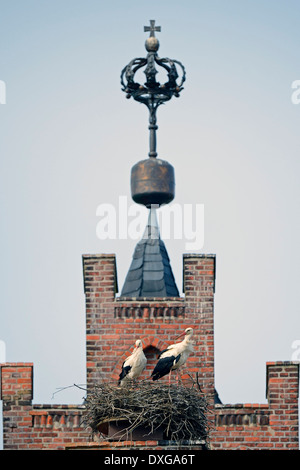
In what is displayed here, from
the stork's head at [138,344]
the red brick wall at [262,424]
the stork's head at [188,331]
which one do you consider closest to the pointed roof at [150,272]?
the stork's head at [188,331]

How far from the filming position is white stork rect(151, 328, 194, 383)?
39125 millimetres

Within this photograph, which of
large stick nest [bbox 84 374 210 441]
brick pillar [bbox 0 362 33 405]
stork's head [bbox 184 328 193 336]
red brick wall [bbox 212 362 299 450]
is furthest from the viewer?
brick pillar [bbox 0 362 33 405]

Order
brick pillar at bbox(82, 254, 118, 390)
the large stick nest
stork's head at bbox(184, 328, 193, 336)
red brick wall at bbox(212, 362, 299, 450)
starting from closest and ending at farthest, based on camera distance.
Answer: the large stick nest → stork's head at bbox(184, 328, 193, 336) → red brick wall at bbox(212, 362, 299, 450) → brick pillar at bbox(82, 254, 118, 390)

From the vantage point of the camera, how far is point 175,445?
1485 inches

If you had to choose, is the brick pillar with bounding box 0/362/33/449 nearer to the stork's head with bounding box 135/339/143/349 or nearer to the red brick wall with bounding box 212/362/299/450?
the stork's head with bounding box 135/339/143/349

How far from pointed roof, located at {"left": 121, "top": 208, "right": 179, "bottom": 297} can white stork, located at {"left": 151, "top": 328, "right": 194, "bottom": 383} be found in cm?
241

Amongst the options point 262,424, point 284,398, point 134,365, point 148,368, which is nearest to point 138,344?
point 134,365

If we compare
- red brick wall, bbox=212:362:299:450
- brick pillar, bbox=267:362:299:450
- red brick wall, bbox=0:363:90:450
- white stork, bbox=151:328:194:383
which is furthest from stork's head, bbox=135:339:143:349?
brick pillar, bbox=267:362:299:450

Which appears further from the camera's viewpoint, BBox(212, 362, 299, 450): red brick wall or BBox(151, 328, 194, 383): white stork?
BBox(212, 362, 299, 450): red brick wall

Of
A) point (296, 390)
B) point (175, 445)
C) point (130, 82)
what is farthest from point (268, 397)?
point (130, 82)

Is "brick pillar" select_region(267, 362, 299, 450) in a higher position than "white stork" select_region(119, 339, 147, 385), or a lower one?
lower

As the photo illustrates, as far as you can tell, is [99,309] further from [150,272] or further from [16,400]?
[16,400]
